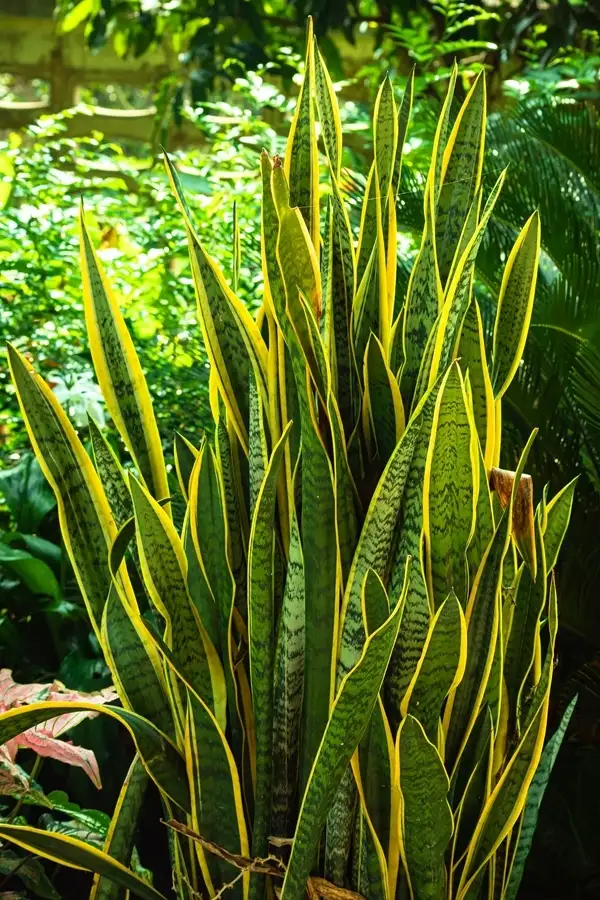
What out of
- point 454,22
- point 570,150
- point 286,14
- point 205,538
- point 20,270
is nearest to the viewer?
point 205,538

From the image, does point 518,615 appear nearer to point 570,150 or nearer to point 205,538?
point 205,538

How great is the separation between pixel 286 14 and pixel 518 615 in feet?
9.51

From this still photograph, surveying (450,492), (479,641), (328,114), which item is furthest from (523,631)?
(328,114)

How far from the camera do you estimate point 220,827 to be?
0.67 meters

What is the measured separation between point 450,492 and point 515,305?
0.18 metres

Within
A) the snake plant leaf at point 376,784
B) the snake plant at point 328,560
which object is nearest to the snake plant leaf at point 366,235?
the snake plant at point 328,560

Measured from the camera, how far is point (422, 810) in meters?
0.60

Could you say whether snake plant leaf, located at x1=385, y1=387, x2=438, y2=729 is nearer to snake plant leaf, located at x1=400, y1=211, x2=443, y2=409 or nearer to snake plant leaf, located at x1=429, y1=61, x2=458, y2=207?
→ snake plant leaf, located at x1=400, y1=211, x2=443, y2=409

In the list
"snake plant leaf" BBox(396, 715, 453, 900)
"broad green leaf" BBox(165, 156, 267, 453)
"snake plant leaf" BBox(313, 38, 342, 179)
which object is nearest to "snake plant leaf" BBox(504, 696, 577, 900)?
"snake plant leaf" BBox(396, 715, 453, 900)

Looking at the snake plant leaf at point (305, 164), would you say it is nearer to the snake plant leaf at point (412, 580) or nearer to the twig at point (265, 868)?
the snake plant leaf at point (412, 580)

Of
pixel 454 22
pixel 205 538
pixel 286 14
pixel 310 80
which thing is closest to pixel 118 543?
pixel 205 538

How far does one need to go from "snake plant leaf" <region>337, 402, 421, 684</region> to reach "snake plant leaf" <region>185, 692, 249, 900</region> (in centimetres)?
10

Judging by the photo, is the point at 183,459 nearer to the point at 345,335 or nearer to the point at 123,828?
the point at 345,335

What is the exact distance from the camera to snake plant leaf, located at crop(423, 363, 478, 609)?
0.58 meters
